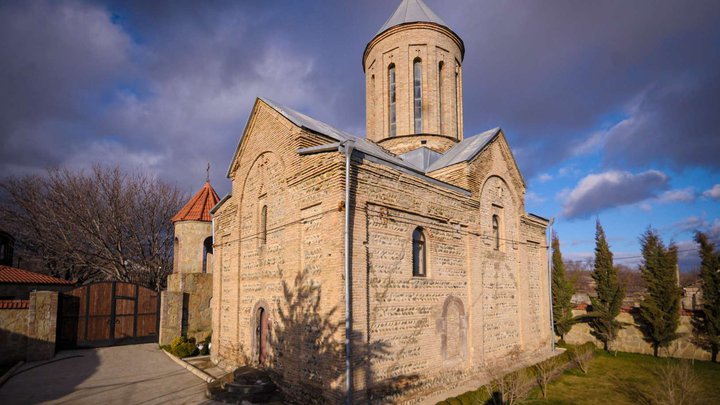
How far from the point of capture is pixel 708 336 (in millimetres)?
13242

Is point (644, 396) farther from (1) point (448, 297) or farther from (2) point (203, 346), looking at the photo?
(2) point (203, 346)

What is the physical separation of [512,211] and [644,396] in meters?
5.76

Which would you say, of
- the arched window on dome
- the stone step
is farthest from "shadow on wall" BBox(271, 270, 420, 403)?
the arched window on dome

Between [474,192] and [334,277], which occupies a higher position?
[474,192]

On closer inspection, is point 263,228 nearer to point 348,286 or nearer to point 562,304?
point 348,286

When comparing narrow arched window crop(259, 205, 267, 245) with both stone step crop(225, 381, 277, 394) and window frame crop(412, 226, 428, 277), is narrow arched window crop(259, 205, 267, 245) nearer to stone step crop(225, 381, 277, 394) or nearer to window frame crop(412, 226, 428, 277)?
stone step crop(225, 381, 277, 394)

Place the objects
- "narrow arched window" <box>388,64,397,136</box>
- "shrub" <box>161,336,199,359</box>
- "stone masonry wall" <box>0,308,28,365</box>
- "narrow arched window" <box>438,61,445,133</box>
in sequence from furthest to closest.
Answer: "narrow arched window" <box>388,64,397,136</box>, "narrow arched window" <box>438,61,445,133</box>, "shrub" <box>161,336,199,359</box>, "stone masonry wall" <box>0,308,28,365</box>

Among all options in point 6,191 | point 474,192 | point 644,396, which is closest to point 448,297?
point 474,192

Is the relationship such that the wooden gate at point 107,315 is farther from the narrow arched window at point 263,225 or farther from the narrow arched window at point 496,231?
the narrow arched window at point 496,231

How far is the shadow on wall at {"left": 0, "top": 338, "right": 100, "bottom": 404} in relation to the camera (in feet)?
28.0

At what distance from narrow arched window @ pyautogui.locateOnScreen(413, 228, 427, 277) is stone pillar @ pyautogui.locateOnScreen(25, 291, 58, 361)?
36.7 feet

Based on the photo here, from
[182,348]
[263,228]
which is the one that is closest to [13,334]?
[182,348]

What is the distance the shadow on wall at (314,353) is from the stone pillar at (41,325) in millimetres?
8144

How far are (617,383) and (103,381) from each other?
13466 millimetres
